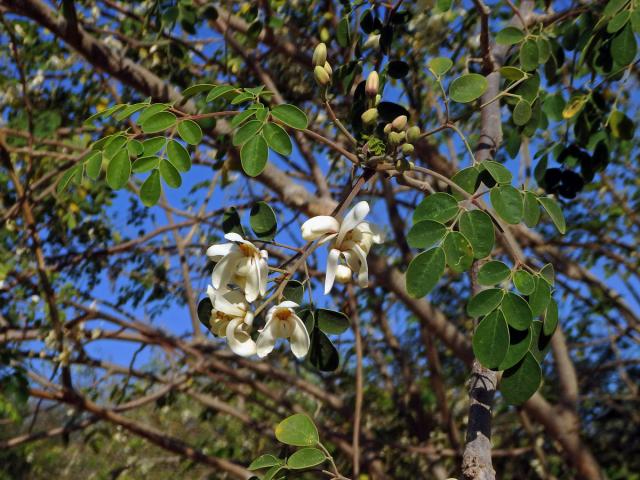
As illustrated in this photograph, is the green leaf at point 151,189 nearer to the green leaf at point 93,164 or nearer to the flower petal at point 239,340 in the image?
the green leaf at point 93,164

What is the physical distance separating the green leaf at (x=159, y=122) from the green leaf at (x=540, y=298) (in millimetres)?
590

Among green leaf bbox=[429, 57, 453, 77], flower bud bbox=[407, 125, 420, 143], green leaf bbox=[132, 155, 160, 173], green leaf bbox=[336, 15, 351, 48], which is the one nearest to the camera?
flower bud bbox=[407, 125, 420, 143]

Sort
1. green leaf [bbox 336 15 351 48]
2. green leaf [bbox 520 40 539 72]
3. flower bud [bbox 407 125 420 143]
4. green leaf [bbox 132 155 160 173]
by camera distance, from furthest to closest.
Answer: green leaf [bbox 336 15 351 48]
green leaf [bbox 520 40 539 72]
green leaf [bbox 132 155 160 173]
flower bud [bbox 407 125 420 143]

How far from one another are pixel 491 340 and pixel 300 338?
0.81ft

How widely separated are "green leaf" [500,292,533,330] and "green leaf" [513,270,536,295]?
1 cm

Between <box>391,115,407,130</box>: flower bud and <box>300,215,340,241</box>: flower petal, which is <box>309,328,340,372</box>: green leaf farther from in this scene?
<box>391,115,407,130</box>: flower bud

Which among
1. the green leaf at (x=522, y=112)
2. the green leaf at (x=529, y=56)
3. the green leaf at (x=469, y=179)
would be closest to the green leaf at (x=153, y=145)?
the green leaf at (x=469, y=179)

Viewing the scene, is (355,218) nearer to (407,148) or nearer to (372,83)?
(407,148)

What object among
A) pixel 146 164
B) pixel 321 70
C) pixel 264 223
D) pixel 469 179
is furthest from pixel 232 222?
pixel 469 179

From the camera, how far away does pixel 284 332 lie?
0.92 meters

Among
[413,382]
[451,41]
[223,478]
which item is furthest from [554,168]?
[223,478]

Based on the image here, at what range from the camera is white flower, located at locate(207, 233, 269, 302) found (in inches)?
35.6

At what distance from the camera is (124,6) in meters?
3.50

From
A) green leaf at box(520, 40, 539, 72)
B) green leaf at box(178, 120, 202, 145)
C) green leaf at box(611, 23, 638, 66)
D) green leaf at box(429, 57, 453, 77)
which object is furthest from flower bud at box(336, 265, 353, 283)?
green leaf at box(611, 23, 638, 66)
